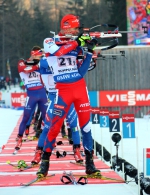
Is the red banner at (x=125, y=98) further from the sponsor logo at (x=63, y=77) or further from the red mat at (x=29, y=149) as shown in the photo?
the sponsor logo at (x=63, y=77)

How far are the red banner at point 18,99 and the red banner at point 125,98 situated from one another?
8796mm

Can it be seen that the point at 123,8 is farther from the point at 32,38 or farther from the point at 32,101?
the point at 32,101

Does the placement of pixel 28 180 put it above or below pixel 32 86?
below

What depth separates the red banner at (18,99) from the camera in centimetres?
3095

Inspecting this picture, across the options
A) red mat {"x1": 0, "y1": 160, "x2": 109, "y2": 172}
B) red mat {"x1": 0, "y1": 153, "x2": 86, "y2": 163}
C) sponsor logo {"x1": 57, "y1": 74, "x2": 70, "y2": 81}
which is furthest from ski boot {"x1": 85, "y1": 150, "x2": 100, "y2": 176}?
red mat {"x1": 0, "y1": 153, "x2": 86, "y2": 163}

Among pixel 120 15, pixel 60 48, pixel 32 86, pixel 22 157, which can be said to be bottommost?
pixel 22 157

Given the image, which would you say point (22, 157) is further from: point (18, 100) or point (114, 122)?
point (18, 100)

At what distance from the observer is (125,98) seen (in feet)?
76.5

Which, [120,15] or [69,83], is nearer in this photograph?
[69,83]

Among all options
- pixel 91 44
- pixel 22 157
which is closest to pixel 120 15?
pixel 22 157

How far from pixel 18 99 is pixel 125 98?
977cm

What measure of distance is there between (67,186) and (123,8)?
37.2 metres

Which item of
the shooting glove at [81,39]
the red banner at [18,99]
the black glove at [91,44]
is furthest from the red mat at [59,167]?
the red banner at [18,99]

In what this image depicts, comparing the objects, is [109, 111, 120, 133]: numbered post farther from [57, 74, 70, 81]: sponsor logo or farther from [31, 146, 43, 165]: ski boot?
[57, 74, 70, 81]: sponsor logo
